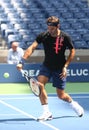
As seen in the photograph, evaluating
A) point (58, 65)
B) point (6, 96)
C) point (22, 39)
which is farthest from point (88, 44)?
point (58, 65)

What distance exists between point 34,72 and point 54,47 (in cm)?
744

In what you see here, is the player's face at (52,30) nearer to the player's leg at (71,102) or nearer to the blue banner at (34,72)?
the player's leg at (71,102)

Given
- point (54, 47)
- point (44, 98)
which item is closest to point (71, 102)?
point (44, 98)

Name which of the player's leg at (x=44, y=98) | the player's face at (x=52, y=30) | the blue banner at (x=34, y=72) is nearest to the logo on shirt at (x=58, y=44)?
the player's face at (x=52, y=30)

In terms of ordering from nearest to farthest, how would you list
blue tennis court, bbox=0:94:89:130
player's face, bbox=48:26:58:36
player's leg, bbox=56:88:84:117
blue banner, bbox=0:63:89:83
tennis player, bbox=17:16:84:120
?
blue tennis court, bbox=0:94:89:130
player's face, bbox=48:26:58:36
tennis player, bbox=17:16:84:120
player's leg, bbox=56:88:84:117
blue banner, bbox=0:63:89:83

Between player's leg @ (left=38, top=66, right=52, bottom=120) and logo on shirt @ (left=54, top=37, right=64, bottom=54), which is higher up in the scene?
logo on shirt @ (left=54, top=37, right=64, bottom=54)

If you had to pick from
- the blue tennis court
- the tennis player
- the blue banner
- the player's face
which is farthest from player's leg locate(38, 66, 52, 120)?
the blue banner

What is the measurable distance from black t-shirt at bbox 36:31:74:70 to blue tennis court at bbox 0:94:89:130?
1.00m

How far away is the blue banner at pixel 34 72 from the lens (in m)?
15.6

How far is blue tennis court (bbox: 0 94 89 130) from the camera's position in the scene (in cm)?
786

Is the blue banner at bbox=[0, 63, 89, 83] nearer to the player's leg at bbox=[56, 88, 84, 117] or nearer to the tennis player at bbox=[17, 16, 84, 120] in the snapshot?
the player's leg at bbox=[56, 88, 84, 117]

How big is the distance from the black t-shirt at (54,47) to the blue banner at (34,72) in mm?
7054

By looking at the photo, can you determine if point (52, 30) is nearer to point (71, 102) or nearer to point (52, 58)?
point (52, 58)

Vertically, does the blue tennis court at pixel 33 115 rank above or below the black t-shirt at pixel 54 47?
below
